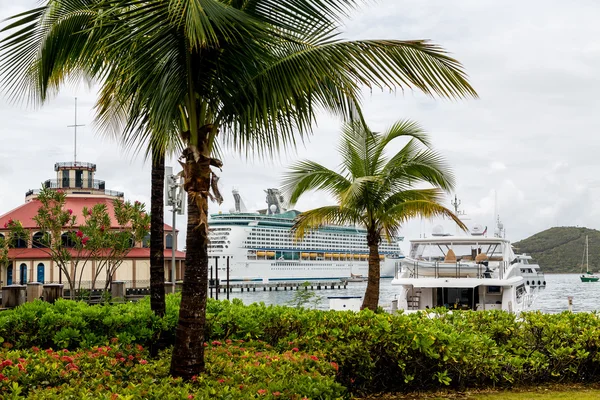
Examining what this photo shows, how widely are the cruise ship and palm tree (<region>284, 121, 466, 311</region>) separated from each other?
224 feet

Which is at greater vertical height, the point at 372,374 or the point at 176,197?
A: the point at 176,197

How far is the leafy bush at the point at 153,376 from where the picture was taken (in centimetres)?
557

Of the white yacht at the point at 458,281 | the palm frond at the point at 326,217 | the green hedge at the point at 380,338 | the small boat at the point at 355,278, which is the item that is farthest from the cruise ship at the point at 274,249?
the green hedge at the point at 380,338

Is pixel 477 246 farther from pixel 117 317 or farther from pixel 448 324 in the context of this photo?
pixel 117 317

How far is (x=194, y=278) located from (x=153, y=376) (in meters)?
1.07

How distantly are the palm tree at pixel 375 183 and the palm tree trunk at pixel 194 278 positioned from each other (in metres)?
8.59

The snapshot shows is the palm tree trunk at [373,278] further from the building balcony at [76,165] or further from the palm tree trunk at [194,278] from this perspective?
the building balcony at [76,165]

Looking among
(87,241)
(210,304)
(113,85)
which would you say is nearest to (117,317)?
(210,304)

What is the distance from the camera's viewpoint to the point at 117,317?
8.16 m

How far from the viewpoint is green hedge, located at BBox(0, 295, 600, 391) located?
7.80 m

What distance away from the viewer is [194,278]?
636 centimetres

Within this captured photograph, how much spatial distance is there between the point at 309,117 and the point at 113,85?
2851 mm

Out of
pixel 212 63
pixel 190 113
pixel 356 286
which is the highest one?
pixel 212 63

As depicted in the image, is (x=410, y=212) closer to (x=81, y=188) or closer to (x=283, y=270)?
(x=81, y=188)
